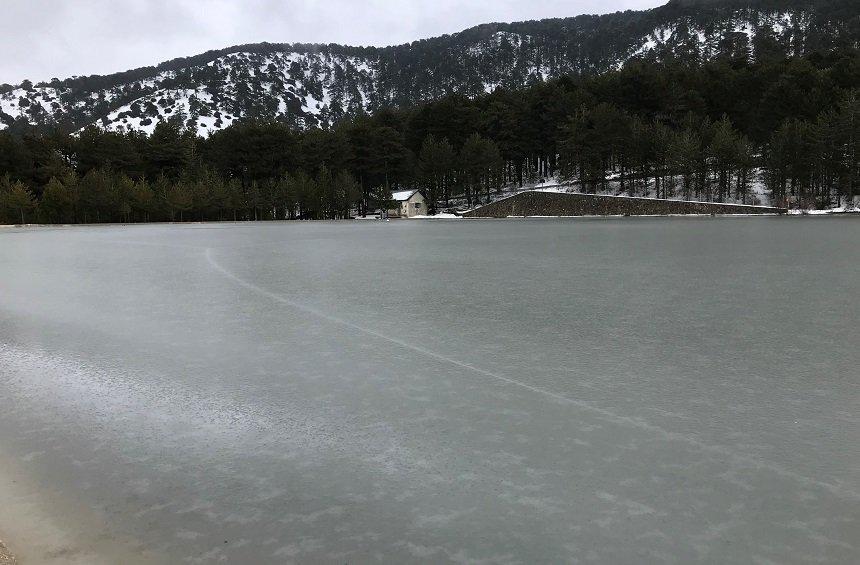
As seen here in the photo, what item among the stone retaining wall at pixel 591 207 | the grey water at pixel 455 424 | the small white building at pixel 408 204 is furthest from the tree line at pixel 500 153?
the grey water at pixel 455 424

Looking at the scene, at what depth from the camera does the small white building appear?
8031 centimetres

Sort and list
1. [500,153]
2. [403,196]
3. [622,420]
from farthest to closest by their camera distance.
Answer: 1. [500,153]
2. [403,196]
3. [622,420]

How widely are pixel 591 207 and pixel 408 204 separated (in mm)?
23612

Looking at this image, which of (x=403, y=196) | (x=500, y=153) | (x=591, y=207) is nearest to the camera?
(x=591, y=207)

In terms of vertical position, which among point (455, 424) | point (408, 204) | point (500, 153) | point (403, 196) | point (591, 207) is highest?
point (500, 153)

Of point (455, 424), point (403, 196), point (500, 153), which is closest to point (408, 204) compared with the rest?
point (403, 196)

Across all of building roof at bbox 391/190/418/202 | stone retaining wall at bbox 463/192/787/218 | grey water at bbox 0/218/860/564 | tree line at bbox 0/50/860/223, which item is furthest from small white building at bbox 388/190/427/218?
grey water at bbox 0/218/860/564

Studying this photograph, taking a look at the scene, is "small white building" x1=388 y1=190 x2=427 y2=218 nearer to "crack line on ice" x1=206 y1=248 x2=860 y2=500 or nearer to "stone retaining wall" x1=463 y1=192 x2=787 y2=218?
"stone retaining wall" x1=463 y1=192 x2=787 y2=218

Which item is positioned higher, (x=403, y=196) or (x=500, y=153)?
(x=500, y=153)

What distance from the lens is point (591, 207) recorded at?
2721 inches

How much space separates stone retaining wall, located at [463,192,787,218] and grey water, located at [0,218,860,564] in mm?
52378

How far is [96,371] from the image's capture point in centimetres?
707

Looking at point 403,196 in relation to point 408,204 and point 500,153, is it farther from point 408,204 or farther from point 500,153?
point 500,153

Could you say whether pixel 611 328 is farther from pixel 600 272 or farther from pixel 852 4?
pixel 852 4
